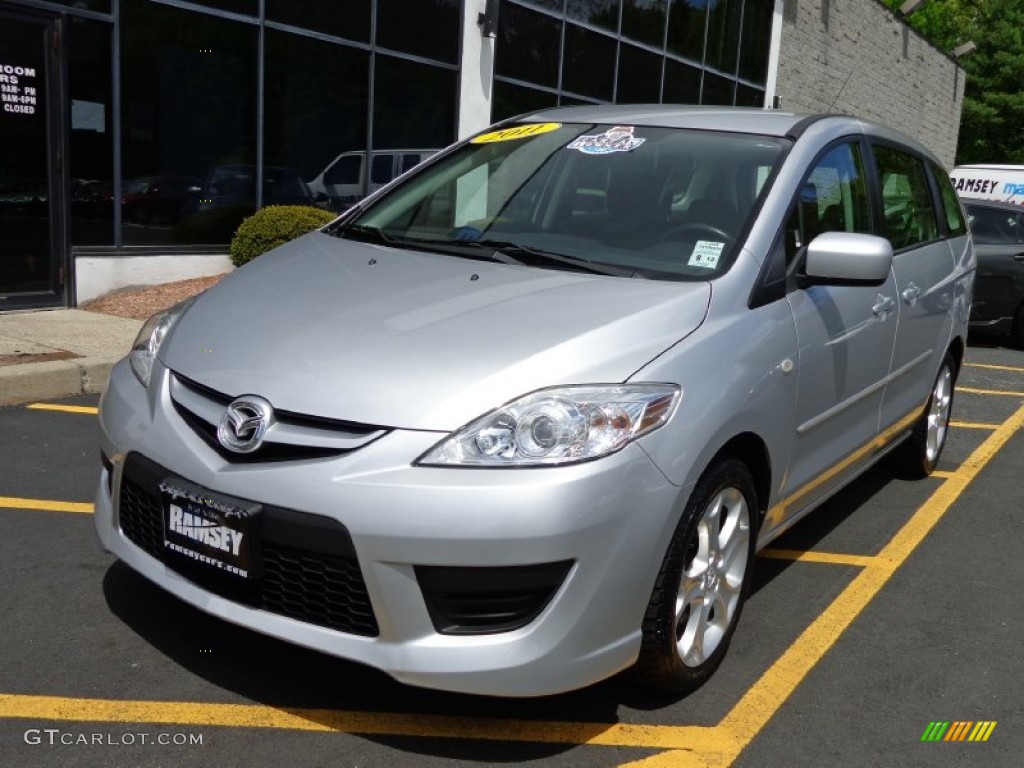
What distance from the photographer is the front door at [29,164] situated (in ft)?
28.8

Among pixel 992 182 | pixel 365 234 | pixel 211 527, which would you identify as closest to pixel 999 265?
pixel 992 182

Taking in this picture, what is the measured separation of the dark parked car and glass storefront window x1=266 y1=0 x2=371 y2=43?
691 centimetres

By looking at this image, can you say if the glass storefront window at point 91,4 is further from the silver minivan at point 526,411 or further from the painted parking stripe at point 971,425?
the painted parking stripe at point 971,425

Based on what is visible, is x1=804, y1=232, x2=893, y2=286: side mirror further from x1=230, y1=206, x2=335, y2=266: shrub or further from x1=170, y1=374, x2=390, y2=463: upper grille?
x1=230, y1=206, x2=335, y2=266: shrub

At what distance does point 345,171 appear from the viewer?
485 inches

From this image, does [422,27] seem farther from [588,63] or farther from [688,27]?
[688,27]

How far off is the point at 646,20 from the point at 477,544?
1642cm

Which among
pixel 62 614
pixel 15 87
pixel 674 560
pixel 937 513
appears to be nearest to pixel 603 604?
pixel 674 560

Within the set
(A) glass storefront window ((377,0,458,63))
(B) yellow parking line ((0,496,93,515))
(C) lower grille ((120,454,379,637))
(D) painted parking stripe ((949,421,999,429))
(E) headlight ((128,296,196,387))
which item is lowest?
(D) painted parking stripe ((949,421,999,429))

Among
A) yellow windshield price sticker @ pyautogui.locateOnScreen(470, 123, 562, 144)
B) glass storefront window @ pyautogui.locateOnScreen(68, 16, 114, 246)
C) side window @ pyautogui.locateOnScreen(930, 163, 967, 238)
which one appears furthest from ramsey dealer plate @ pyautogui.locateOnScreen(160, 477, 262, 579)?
glass storefront window @ pyautogui.locateOnScreen(68, 16, 114, 246)

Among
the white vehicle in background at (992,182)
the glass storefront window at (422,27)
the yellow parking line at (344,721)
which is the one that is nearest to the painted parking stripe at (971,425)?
the yellow parking line at (344,721)

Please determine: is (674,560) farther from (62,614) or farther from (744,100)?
(744,100)

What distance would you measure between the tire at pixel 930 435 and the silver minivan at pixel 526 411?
1555 mm

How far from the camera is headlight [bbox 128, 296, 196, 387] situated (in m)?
3.34
